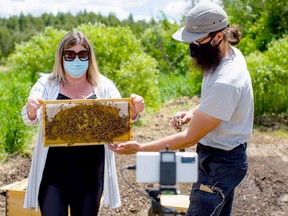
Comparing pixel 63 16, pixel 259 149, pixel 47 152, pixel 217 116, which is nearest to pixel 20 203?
pixel 47 152

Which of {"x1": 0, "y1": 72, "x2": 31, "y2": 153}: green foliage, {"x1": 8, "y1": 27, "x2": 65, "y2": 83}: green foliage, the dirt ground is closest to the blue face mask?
the dirt ground

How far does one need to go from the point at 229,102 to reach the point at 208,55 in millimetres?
322

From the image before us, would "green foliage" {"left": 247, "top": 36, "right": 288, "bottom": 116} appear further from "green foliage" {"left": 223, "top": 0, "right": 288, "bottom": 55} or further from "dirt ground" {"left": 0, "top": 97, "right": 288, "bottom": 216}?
"green foliage" {"left": 223, "top": 0, "right": 288, "bottom": 55}

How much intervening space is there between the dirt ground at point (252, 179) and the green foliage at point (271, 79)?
0.91 meters

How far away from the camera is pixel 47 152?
3600mm

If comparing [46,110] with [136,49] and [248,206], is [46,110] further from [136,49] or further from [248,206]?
[136,49]

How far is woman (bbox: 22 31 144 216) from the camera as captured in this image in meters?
3.58

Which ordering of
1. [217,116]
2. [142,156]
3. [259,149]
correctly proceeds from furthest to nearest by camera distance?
[259,149], [217,116], [142,156]

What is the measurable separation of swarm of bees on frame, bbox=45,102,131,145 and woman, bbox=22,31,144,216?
11 centimetres

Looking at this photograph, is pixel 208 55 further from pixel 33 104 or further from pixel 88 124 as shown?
pixel 33 104

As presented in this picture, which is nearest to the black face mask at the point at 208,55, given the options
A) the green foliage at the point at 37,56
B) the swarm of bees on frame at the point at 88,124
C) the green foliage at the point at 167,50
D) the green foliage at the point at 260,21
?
the swarm of bees on frame at the point at 88,124

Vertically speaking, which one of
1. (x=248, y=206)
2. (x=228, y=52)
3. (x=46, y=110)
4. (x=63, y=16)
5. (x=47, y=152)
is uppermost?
(x=63, y=16)

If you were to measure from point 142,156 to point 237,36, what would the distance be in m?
A: 1.22

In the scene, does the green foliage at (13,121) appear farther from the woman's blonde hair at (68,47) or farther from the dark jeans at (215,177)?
the dark jeans at (215,177)
